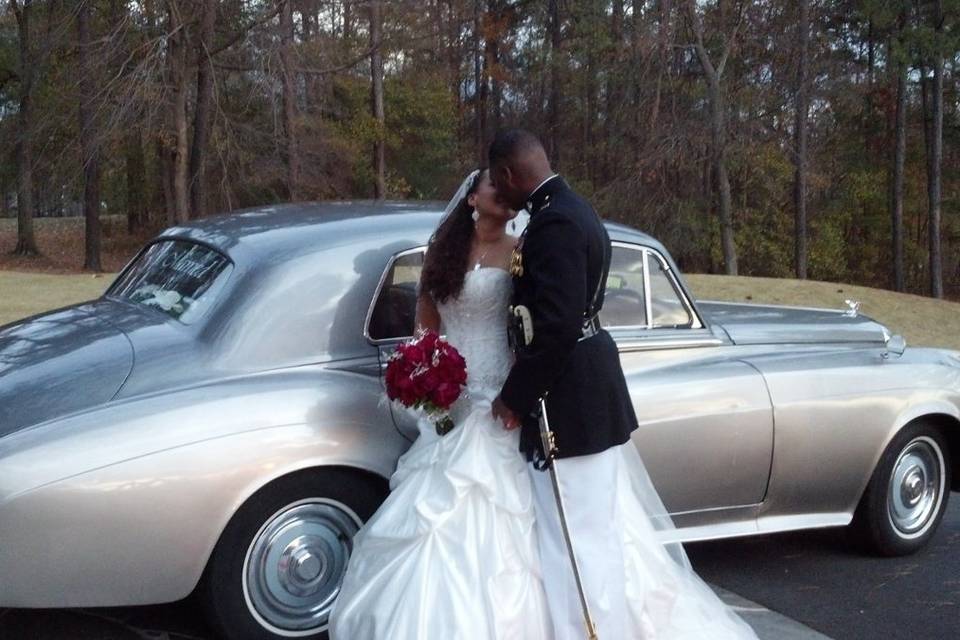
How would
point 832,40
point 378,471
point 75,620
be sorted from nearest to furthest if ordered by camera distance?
point 378,471, point 75,620, point 832,40

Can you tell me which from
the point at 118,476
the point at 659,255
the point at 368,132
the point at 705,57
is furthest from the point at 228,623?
the point at 368,132

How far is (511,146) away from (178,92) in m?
19.6

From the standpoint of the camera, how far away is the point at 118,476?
338 centimetres

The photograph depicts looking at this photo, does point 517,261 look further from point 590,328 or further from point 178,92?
point 178,92

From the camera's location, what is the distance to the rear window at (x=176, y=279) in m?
4.15

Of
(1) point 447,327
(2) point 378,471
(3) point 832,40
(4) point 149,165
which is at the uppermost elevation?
(3) point 832,40

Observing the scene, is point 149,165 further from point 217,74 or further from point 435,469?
point 435,469

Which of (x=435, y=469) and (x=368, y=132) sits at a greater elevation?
(x=368, y=132)

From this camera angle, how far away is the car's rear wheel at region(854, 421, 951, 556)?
5.13 m

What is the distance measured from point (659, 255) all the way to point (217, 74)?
63.3 ft

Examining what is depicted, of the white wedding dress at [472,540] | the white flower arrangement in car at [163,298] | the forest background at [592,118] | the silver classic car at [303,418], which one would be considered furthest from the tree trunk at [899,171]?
the white wedding dress at [472,540]

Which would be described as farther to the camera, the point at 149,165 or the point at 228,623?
the point at 149,165

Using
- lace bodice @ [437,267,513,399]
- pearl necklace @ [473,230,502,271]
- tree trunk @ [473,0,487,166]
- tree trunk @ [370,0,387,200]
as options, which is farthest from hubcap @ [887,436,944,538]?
tree trunk @ [473,0,487,166]

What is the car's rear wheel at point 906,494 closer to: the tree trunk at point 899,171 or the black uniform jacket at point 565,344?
the black uniform jacket at point 565,344
